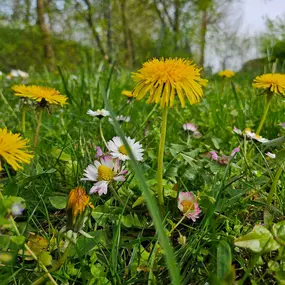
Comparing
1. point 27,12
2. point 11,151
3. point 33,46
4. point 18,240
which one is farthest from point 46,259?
point 33,46

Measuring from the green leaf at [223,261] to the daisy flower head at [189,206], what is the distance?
0.15 meters

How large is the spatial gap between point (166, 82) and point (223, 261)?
0.31 m

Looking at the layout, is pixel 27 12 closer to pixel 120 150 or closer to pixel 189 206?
pixel 120 150

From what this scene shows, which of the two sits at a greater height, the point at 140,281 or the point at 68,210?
the point at 68,210

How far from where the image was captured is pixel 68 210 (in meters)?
0.49

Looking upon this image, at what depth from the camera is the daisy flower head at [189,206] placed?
67 cm

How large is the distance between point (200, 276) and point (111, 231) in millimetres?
210

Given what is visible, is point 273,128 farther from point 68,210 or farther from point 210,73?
point 210,73

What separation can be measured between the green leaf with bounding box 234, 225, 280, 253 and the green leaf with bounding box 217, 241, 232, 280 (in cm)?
2

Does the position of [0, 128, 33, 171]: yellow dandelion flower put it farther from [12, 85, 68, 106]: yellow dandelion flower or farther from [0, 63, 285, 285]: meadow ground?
[12, 85, 68, 106]: yellow dandelion flower

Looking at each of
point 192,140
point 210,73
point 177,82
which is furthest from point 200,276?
point 210,73

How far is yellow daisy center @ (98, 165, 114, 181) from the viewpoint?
695 mm

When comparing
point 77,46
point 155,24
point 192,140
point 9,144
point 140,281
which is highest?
point 155,24

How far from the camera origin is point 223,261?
49 centimetres
